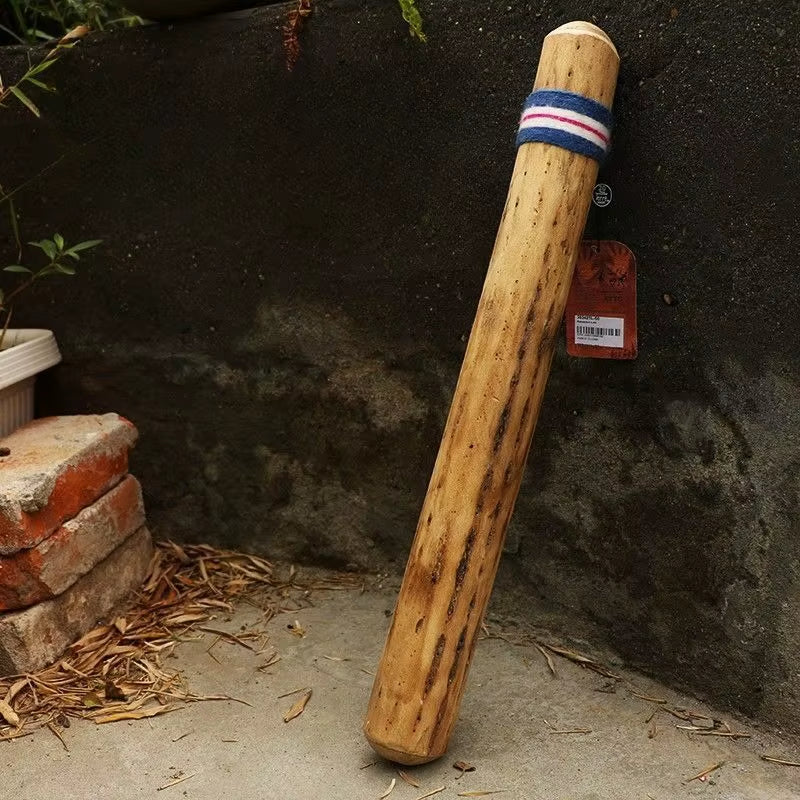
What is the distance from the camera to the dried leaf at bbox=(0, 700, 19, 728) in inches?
87.5

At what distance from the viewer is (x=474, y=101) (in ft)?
7.36

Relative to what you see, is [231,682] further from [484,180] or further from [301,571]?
[484,180]

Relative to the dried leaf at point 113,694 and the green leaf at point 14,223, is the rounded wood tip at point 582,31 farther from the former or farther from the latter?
the dried leaf at point 113,694

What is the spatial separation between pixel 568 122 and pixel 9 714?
1755mm

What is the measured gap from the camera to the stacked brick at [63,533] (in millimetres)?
2301

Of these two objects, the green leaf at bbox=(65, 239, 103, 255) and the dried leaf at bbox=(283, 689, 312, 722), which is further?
the green leaf at bbox=(65, 239, 103, 255)

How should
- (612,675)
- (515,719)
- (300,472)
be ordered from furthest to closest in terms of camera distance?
(300,472) < (612,675) < (515,719)

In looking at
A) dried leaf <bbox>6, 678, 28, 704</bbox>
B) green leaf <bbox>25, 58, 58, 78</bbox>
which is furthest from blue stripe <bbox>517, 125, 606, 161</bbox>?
dried leaf <bbox>6, 678, 28, 704</bbox>

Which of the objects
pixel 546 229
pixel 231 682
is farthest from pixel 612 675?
pixel 546 229

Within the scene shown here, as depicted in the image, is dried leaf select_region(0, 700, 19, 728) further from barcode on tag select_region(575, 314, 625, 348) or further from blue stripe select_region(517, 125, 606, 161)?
blue stripe select_region(517, 125, 606, 161)

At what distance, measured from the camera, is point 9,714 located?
2232 millimetres

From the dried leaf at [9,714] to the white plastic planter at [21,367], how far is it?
0.74 metres

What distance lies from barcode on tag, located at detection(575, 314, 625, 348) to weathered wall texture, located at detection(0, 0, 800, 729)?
0.20ft

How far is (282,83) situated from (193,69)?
26 centimetres
